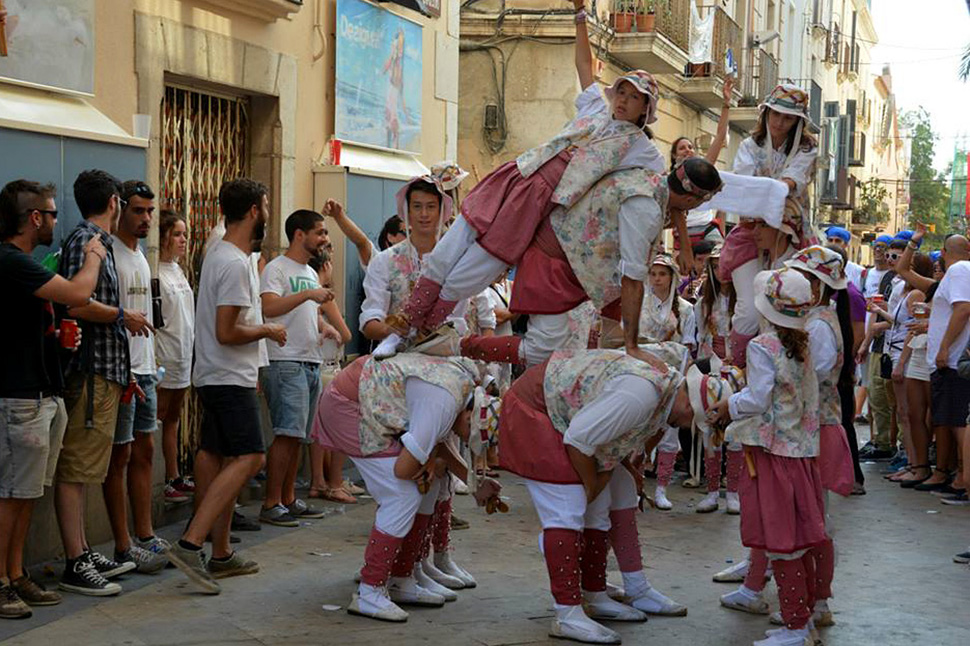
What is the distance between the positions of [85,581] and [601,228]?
2899mm

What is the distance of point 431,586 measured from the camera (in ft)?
20.7

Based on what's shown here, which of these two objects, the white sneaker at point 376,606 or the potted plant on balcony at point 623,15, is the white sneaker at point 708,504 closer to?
the white sneaker at point 376,606

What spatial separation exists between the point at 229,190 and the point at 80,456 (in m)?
1.50

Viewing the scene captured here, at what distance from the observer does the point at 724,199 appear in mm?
6328

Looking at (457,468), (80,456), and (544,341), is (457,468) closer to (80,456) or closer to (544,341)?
(544,341)

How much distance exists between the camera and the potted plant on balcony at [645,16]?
18156 mm

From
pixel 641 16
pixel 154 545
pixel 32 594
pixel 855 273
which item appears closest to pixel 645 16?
pixel 641 16

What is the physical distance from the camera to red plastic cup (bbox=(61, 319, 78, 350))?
19.6 feet

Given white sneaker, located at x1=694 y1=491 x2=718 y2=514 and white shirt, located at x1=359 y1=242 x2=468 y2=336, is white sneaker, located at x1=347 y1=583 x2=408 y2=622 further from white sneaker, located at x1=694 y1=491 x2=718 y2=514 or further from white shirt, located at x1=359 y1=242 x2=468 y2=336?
white sneaker, located at x1=694 y1=491 x2=718 y2=514

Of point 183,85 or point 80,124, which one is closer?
point 80,124

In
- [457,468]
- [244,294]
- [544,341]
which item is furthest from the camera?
[244,294]

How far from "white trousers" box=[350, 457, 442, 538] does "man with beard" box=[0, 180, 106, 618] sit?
1436 mm

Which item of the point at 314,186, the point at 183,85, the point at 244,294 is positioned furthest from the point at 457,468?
the point at 314,186

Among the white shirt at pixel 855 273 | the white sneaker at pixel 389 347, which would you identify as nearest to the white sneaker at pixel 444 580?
the white sneaker at pixel 389 347
